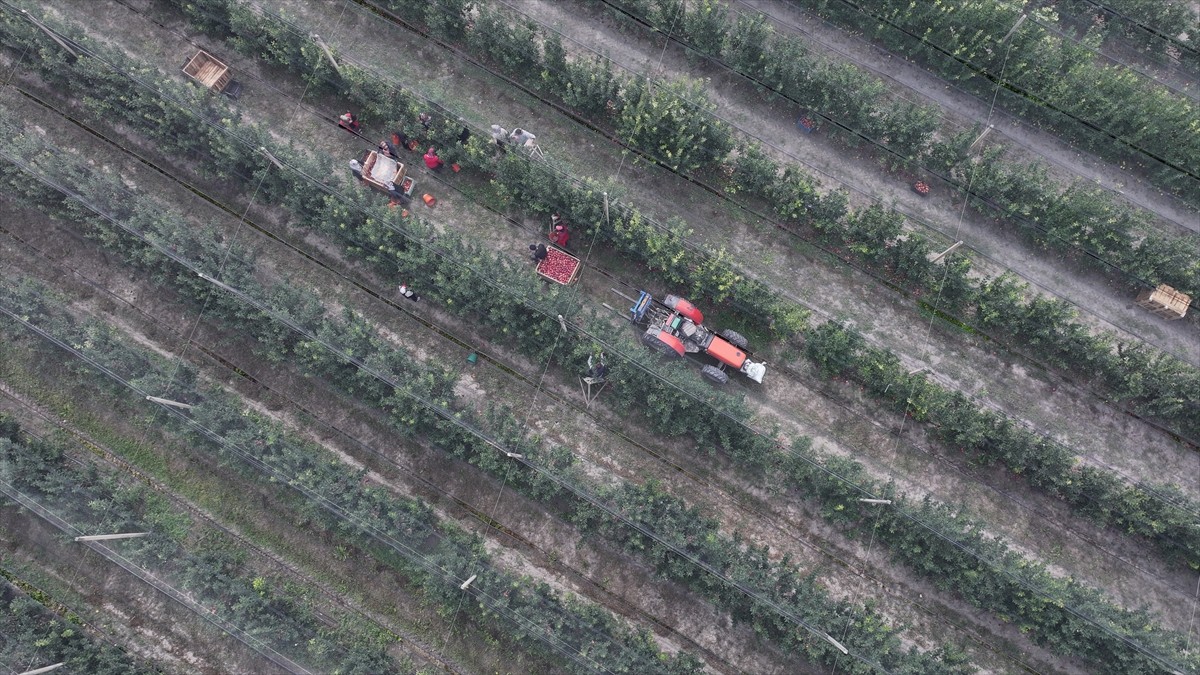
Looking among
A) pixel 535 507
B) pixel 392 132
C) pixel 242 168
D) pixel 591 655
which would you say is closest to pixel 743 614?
pixel 591 655

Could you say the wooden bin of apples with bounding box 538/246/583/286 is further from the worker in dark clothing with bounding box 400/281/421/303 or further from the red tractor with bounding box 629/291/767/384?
the worker in dark clothing with bounding box 400/281/421/303

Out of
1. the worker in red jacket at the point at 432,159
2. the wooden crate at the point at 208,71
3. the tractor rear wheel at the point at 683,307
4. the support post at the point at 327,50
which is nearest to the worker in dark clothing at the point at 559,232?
the tractor rear wheel at the point at 683,307

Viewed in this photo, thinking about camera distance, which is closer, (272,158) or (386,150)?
(272,158)

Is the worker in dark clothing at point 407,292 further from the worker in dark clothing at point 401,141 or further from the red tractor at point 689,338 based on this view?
the red tractor at point 689,338

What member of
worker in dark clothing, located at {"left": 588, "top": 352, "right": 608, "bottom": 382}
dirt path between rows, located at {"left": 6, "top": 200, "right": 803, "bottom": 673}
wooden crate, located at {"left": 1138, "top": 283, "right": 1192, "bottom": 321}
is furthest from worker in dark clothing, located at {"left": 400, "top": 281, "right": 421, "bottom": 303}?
wooden crate, located at {"left": 1138, "top": 283, "right": 1192, "bottom": 321}

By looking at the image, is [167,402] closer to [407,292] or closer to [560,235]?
[407,292]

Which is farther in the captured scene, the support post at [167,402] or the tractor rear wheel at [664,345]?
the tractor rear wheel at [664,345]

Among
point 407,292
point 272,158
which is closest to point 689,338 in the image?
point 407,292
